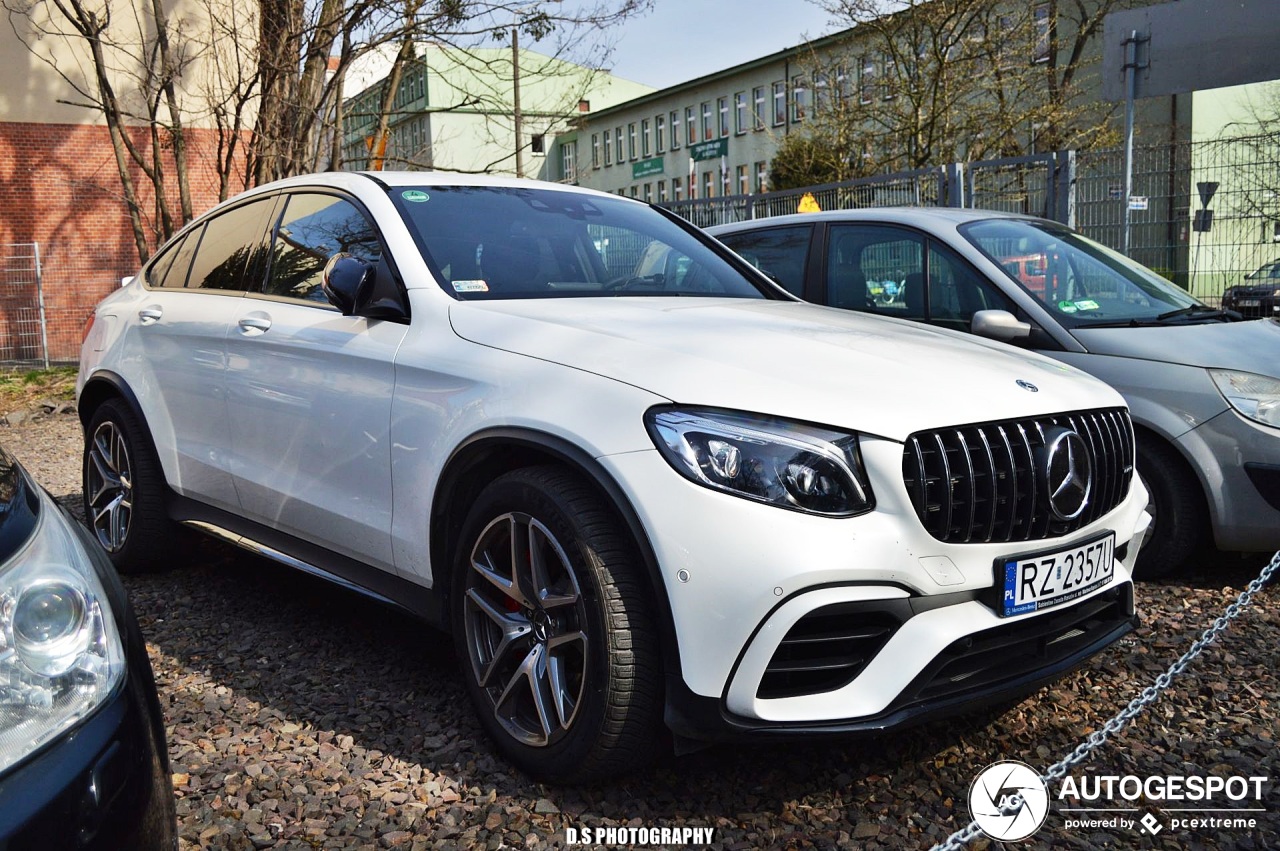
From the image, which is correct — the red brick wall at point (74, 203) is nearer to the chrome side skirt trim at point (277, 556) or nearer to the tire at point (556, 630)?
the chrome side skirt trim at point (277, 556)

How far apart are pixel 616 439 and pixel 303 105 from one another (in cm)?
1234

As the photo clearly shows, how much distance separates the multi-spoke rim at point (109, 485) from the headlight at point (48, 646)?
3265mm

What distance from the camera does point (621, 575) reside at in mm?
2564

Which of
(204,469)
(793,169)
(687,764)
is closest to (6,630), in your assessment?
(687,764)

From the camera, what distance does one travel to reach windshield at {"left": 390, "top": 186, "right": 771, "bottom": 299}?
353cm

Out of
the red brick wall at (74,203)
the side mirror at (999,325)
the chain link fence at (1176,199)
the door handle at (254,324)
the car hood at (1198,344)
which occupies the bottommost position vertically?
the car hood at (1198,344)

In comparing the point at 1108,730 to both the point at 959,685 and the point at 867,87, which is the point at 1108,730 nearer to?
the point at 959,685

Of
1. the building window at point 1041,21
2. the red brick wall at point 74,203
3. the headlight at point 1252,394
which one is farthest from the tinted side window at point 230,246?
the building window at point 1041,21

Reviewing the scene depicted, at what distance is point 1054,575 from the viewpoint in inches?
108

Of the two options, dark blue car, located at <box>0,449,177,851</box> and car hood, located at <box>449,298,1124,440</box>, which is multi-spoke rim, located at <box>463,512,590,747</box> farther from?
dark blue car, located at <box>0,449,177,851</box>

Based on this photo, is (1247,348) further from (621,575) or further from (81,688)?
(81,688)

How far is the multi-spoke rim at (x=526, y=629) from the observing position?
2746mm

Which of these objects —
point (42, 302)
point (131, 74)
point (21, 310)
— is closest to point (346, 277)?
point (131, 74)

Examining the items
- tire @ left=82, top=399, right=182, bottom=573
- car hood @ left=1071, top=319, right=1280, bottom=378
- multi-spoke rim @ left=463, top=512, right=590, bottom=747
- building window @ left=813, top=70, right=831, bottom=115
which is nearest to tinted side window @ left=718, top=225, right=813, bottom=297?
car hood @ left=1071, top=319, right=1280, bottom=378
